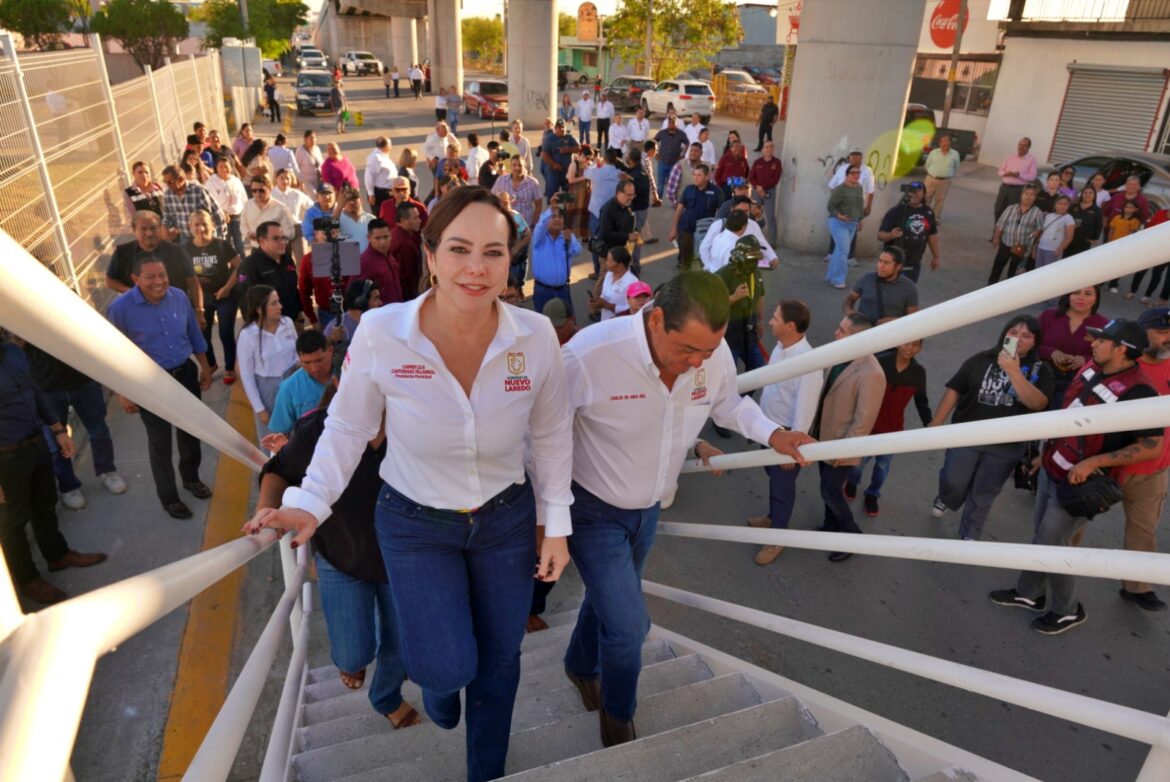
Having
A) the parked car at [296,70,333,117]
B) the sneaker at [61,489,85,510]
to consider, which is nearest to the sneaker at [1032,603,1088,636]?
the sneaker at [61,489,85,510]

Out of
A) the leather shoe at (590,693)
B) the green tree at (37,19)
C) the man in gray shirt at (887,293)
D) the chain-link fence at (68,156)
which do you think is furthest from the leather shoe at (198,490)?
the green tree at (37,19)

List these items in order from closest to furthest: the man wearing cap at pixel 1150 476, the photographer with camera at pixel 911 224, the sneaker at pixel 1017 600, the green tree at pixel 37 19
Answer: the man wearing cap at pixel 1150 476 < the sneaker at pixel 1017 600 < the photographer with camera at pixel 911 224 < the green tree at pixel 37 19

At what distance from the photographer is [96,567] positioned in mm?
4887

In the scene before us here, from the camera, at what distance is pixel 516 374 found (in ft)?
7.37

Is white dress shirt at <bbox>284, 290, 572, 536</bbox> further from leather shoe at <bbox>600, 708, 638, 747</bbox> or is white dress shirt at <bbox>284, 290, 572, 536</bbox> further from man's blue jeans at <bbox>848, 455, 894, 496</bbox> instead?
man's blue jeans at <bbox>848, 455, 894, 496</bbox>

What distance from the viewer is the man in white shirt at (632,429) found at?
2.45 meters

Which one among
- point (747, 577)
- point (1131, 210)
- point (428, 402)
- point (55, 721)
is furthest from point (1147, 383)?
point (1131, 210)

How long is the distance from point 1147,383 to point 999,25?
1011 inches

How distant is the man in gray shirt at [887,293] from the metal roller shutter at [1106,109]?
60.1 ft

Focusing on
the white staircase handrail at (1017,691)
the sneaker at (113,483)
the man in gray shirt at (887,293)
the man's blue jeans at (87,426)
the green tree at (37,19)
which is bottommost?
the sneaker at (113,483)

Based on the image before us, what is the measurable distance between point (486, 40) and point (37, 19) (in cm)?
5563

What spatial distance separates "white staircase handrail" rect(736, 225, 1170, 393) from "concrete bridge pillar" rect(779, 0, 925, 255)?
11063mm

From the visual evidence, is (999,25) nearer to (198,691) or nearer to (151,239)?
(151,239)

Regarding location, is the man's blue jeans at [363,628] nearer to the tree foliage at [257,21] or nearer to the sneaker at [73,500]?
the sneaker at [73,500]
